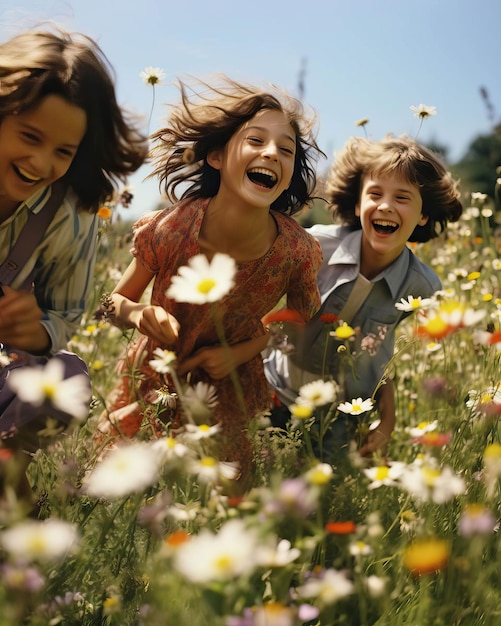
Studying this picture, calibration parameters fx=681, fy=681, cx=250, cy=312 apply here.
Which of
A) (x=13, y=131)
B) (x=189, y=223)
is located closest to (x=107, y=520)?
(x=13, y=131)

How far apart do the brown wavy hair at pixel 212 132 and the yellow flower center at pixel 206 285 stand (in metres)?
1.02

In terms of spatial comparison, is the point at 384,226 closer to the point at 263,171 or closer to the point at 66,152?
the point at 263,171

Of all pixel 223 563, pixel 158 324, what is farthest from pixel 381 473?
pixel 158 324

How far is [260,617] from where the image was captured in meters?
0.70

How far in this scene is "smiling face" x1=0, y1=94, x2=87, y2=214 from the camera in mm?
1503

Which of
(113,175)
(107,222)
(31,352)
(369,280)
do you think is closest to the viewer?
(31,352)

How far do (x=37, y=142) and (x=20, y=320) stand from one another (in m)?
0.40

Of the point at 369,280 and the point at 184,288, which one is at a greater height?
Result: the point at 184,288

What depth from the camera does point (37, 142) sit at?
1.52 meters

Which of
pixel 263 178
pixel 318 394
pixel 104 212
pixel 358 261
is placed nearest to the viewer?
pixel 318 394

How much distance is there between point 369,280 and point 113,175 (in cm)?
95

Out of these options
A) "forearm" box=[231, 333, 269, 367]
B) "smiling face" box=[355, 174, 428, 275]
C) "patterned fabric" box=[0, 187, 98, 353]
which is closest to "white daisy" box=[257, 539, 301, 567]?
"patterned fabric" box=[0, 187, 98, 353]

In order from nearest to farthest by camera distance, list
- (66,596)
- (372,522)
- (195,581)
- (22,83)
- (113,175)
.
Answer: (195,581) < (372,522) < (66,596) < (22,83) < (113,175)

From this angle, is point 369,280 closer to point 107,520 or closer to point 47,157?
point 47,157
